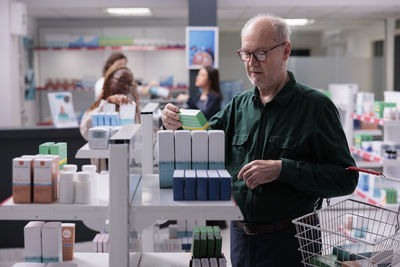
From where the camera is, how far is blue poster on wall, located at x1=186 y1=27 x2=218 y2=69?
757 centimetres

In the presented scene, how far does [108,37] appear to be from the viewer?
1046 cm

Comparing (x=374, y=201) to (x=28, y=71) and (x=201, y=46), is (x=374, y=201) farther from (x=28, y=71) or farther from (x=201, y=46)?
(x=28, y=71)

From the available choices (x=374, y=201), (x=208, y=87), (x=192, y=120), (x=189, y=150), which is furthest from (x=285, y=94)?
(x=208, y=87)

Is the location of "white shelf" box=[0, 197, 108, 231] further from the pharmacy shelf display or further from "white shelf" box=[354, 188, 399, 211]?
the pharmacy shelf display

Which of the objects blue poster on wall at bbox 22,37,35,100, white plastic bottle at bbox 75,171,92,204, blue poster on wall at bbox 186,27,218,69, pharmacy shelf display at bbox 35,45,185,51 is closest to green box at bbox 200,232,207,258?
white plastic bottle at bbox 75,171,92,204

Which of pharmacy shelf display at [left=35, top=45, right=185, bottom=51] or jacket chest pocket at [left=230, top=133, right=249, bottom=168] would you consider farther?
pharmacy shelf display at [left=35, top=45, right=185, bottom=51]

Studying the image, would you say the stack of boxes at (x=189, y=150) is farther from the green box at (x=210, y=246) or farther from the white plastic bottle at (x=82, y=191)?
the green box at (x=210, y=246)

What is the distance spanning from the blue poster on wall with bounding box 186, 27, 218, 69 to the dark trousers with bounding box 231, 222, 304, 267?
551 cm

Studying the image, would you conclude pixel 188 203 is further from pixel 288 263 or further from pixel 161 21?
pixel 161 21

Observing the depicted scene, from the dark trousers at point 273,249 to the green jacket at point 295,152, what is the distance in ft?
0.24

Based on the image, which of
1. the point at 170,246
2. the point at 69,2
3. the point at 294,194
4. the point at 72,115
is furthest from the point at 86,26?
the point at 294,194

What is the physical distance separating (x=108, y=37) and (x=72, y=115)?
4953 millimetres

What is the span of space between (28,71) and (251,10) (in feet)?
14.5

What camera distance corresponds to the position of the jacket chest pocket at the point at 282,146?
2.19m
